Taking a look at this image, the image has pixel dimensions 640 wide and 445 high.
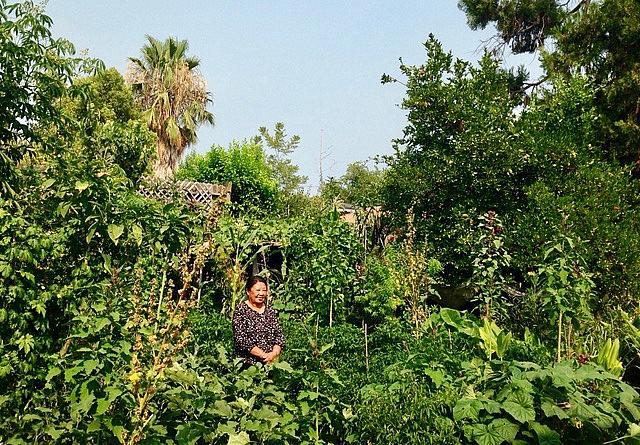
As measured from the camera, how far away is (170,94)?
21.3 m

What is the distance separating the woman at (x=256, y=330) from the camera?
4.66 meters

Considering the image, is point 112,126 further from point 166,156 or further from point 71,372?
point 166,156

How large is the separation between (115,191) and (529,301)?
3.95 m

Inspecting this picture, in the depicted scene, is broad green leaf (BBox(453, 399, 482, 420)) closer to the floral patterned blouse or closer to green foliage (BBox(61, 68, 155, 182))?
the floral patterned blouse

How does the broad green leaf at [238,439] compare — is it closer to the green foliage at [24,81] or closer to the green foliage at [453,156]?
the green foliage at [24,81]

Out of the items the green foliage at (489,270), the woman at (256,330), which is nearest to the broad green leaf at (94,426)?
the woman at (256,330)

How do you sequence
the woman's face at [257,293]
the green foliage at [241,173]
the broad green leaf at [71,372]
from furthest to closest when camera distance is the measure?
the green foliage at [241,173] < the woman's face at [257,293] < the broad green leaf at [71,372]

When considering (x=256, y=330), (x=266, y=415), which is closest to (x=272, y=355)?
(x=256, y=330)

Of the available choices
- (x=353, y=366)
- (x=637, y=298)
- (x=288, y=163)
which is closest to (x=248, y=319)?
(x=353, y=366)

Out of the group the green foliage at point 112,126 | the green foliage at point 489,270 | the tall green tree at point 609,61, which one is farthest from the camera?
the tall green tree at point 609,61

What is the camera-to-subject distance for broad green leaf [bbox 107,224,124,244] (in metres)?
3.30

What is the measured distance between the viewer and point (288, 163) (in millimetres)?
22109

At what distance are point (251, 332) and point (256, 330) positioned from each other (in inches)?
1.6

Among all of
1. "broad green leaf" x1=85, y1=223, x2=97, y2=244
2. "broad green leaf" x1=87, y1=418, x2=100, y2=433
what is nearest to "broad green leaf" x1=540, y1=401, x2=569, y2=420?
"broad green leaf" x1=87, y1=418, x2=100, y2=433
